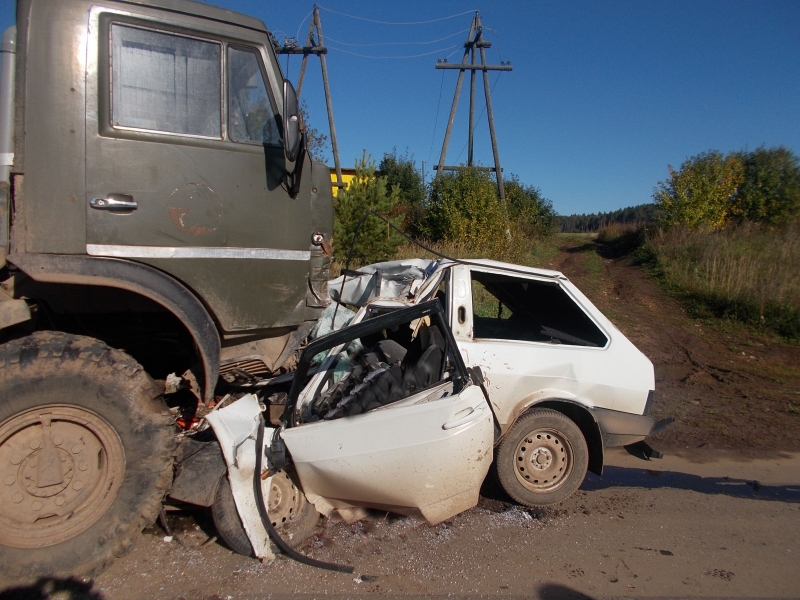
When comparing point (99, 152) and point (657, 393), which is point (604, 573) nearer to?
point (99, 152)

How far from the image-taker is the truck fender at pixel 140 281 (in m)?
2.90

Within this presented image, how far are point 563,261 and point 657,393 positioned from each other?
19.8 meters

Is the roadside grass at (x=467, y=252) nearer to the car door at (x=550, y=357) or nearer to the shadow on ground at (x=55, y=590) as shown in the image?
the car door at (x=550, y=357)

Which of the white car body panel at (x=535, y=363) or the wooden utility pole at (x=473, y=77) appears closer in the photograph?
the white car body panel at (x=535, y=363)

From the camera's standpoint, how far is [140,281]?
9.97ft

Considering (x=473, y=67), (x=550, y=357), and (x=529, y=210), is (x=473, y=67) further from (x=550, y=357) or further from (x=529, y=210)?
(x=550, y=357)

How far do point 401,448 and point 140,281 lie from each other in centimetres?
175

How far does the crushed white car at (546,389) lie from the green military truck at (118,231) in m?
1.21

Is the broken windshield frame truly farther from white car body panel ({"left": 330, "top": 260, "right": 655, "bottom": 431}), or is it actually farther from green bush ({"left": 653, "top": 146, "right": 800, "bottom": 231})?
green bush ({"left": 653, "top": 146, "right": 800, "bottom": 231})

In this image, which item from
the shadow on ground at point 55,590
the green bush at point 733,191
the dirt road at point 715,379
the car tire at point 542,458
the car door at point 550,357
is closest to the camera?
the shadow on ground at point 55,590

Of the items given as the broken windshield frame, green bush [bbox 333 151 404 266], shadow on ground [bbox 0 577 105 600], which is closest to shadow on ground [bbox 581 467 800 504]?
the broken windshield frame

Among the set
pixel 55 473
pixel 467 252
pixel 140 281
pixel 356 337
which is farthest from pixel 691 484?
pixel 467 252

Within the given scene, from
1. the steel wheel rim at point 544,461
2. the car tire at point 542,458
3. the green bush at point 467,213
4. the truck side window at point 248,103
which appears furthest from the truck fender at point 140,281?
the green bush at point 467,213

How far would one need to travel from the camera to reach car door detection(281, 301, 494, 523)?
3.25 m
